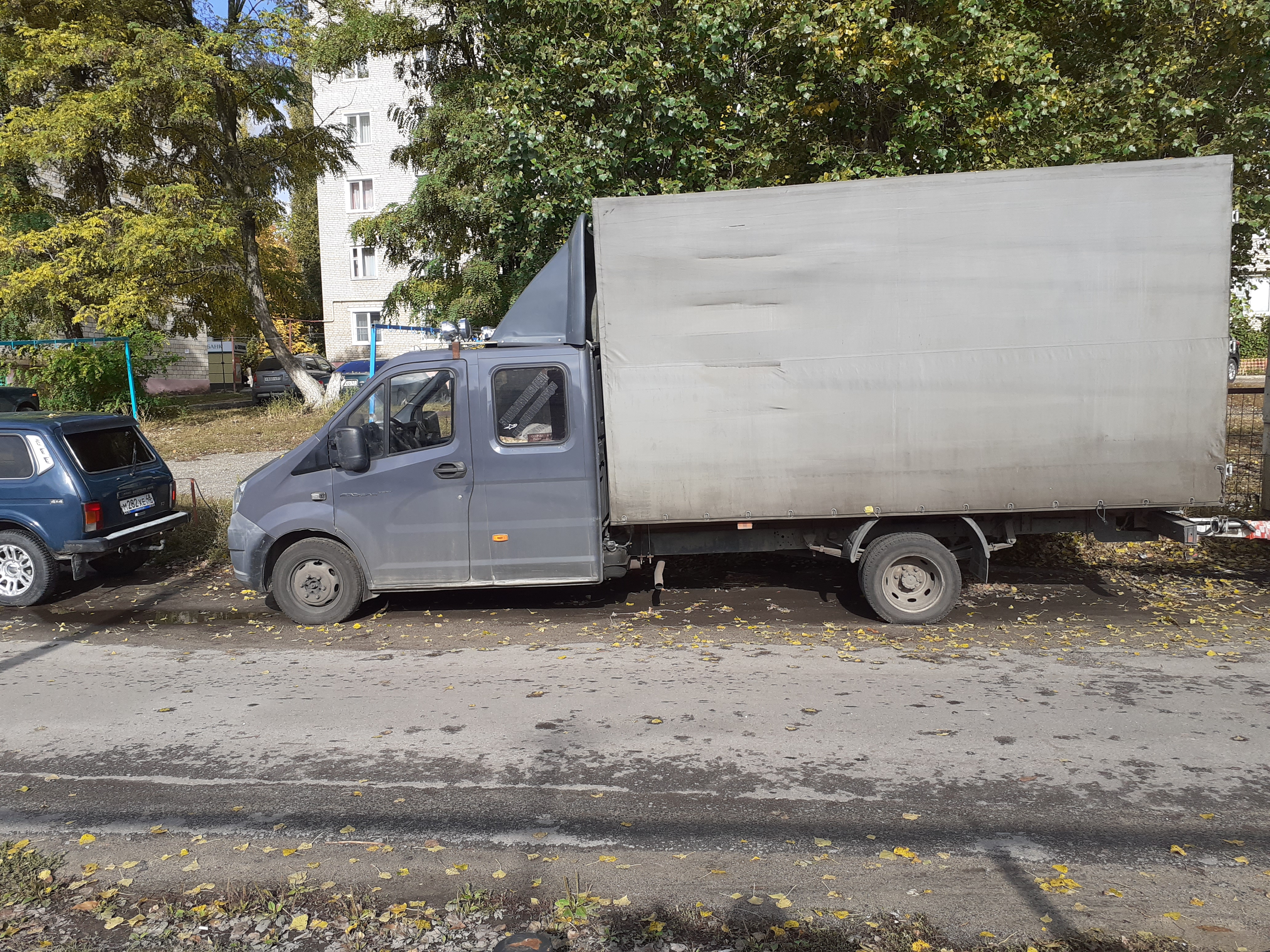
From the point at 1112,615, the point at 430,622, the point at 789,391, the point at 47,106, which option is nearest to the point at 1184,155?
the point at 1112,615

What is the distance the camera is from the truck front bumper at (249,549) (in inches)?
302

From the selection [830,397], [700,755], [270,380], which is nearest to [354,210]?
[270,380]

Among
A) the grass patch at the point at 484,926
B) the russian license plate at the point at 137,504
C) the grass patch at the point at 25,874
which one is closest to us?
the grass patch at the point at 484,926

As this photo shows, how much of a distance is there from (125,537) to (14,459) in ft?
3.93

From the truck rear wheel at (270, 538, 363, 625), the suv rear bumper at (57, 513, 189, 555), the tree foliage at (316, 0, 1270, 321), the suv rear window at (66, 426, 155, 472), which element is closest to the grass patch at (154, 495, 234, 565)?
the suv rear bumper at (57, 513, 189, 555)

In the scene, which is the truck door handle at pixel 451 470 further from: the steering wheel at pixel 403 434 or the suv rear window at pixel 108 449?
the suv rear window at pixel 108 449

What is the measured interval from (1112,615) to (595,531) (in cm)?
418

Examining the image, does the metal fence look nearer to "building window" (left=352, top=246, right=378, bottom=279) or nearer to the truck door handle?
the truck door handle

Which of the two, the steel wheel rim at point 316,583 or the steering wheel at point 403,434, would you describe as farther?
the steel wheel rim at point 316,583

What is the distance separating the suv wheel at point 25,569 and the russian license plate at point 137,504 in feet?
2.47

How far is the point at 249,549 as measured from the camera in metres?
7.70

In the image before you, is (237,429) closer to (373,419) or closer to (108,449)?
(108,449)

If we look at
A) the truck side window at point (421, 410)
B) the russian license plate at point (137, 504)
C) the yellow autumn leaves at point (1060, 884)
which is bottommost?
the yellow autumn leaves at point (1060, 884)

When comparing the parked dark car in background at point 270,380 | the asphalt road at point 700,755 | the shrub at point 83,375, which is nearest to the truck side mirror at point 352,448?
the asphalt road at point 700,755
